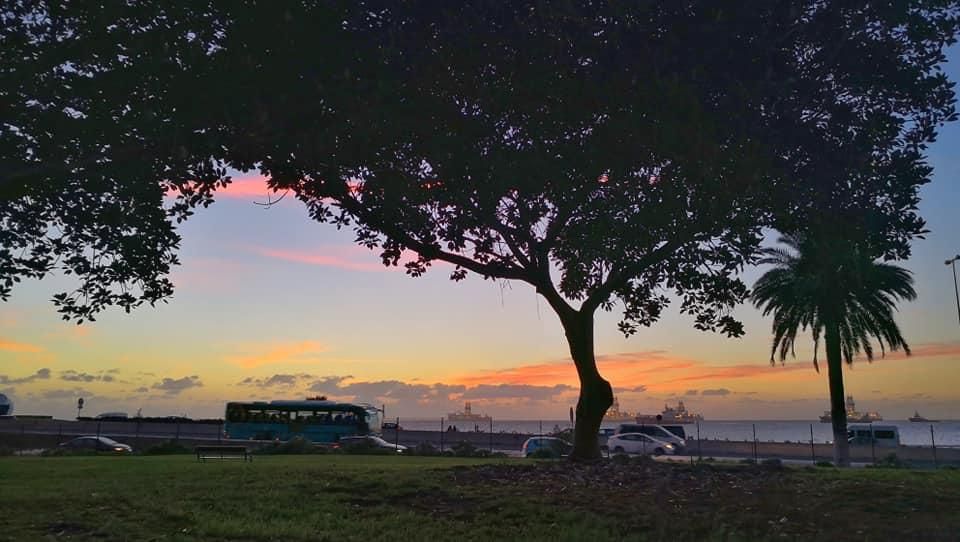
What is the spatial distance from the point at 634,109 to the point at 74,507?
38.0 ft

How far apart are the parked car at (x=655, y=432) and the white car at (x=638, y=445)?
1.91 ft

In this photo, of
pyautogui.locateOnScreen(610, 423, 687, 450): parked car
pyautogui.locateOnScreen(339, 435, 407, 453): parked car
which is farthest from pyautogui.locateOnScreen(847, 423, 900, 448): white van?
pyautogui.locateOnScreen(339, 435, 407, 453): parked car

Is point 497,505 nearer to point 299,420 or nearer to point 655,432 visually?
point 655,432

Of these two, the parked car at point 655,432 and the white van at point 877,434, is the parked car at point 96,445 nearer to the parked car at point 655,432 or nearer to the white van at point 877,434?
the parked car at point 655,432

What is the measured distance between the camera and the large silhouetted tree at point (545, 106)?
1235 cm

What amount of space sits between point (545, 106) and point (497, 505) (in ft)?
23.2

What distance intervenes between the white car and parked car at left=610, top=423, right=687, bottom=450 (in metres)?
0.58

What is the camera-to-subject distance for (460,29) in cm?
1288

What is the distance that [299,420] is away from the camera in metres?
54.6

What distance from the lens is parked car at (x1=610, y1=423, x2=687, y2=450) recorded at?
163 ft

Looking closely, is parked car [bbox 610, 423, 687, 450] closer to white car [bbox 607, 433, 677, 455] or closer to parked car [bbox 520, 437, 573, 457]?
white car [bbox 607, 433, 677, 455]

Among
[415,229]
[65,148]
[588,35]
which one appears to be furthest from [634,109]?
[65,148]

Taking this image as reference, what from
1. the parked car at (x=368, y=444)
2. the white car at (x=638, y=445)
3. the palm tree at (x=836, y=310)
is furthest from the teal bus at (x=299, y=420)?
the palm tree at (x=836, y=310)

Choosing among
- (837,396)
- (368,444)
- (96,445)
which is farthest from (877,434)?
(96,445)
